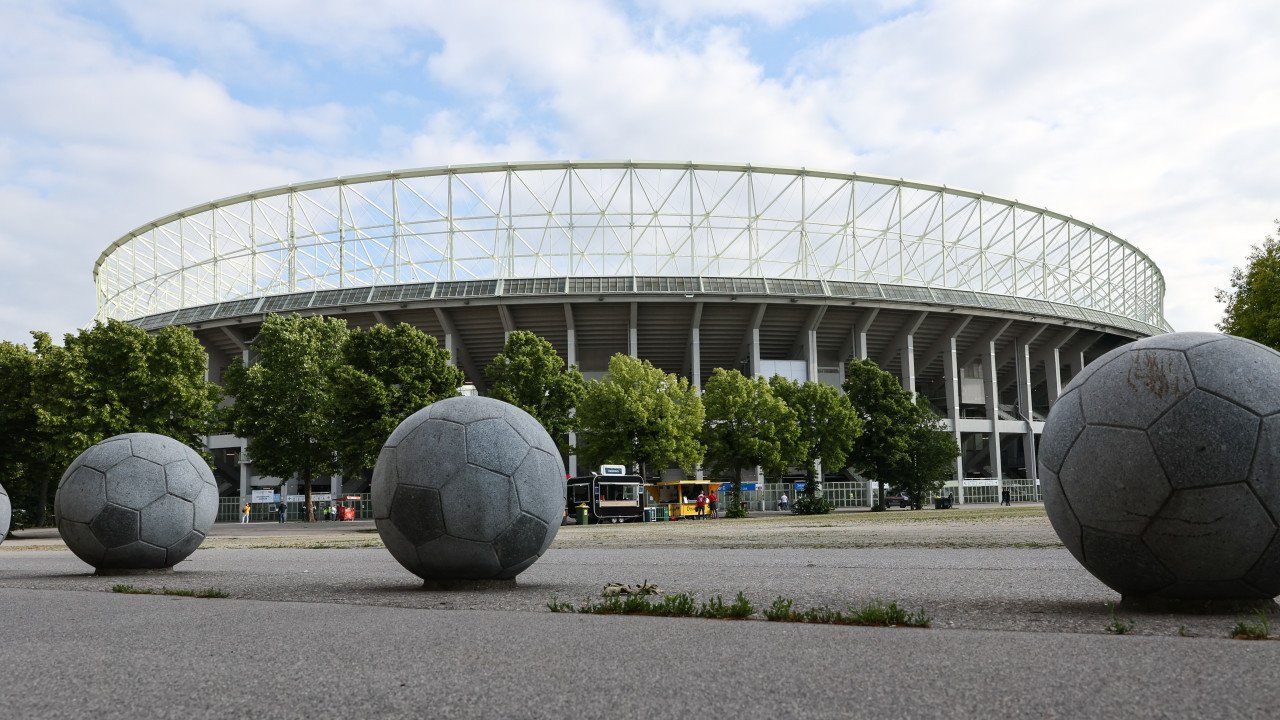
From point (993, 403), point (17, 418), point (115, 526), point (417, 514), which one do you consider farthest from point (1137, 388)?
point (993, 403)

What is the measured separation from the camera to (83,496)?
12602 mm

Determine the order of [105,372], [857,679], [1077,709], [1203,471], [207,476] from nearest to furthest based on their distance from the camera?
[1077,709] → [857,679] → [1203,471] → [207,476] → [105,372]

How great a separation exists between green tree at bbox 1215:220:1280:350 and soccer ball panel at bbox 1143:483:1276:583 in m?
31.7

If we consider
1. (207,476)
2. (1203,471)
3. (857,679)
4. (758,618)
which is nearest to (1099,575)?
(1203,471)

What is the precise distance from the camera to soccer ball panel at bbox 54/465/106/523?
12539mm

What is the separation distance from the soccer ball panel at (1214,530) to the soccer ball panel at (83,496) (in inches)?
472

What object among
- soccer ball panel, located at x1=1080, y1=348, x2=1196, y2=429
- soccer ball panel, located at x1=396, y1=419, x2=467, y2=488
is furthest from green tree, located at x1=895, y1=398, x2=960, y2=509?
soccer ball panel, located at x1=1080, y1=348, x2=1196, y2=429

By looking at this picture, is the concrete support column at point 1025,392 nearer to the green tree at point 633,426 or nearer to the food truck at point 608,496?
the green tree at point 633,426

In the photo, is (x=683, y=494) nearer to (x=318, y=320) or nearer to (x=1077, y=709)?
(x=318, y=320)

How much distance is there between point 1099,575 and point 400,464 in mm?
6299

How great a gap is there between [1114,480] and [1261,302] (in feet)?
113

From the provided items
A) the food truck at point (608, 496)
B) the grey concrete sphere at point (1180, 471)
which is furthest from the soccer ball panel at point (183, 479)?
the food truck at point (608, 496)

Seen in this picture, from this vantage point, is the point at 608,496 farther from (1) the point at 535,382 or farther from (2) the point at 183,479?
(2) the point at 183,479

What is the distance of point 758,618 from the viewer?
23.9ft
